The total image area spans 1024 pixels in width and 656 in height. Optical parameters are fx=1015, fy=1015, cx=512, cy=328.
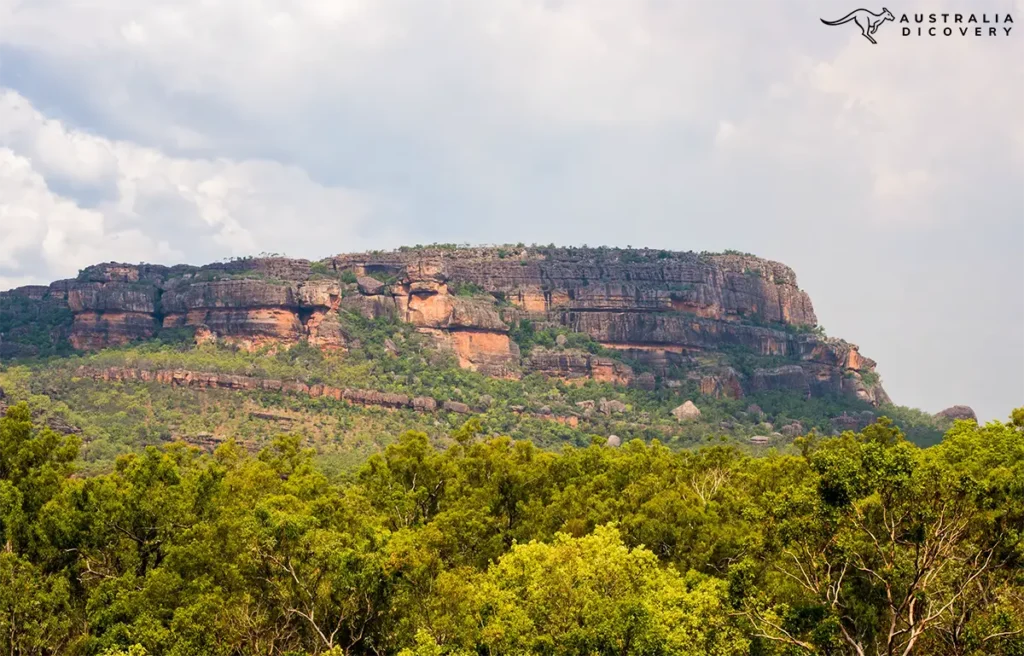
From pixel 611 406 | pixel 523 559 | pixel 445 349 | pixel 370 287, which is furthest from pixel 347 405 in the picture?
pixel 523 559

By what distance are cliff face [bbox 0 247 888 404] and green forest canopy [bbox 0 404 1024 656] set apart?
310ft

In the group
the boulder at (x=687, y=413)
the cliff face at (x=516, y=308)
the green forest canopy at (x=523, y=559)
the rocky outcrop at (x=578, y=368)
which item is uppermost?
the cliff face at (x=516, y=308)

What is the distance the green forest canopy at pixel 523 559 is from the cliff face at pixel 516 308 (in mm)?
94619

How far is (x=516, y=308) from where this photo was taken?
503ft

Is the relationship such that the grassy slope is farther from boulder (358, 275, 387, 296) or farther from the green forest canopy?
the green forest canopy

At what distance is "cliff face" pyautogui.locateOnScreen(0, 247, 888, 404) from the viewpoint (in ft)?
440

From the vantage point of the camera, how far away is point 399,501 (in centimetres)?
4125

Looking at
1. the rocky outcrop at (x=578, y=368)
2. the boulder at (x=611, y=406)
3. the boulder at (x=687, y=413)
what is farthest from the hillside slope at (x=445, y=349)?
the boulder at (x=611, y=406)

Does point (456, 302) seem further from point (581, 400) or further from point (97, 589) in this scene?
point (97, 589)

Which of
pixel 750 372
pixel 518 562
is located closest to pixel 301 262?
pixel 750 372

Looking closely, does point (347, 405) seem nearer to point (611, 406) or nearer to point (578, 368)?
point (611, 406)

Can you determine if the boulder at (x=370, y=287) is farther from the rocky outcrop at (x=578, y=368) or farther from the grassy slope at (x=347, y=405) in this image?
the rocky outcrop at (x=578, y=368)

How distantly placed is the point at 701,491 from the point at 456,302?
101680mm

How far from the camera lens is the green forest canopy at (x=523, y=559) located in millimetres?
24031
